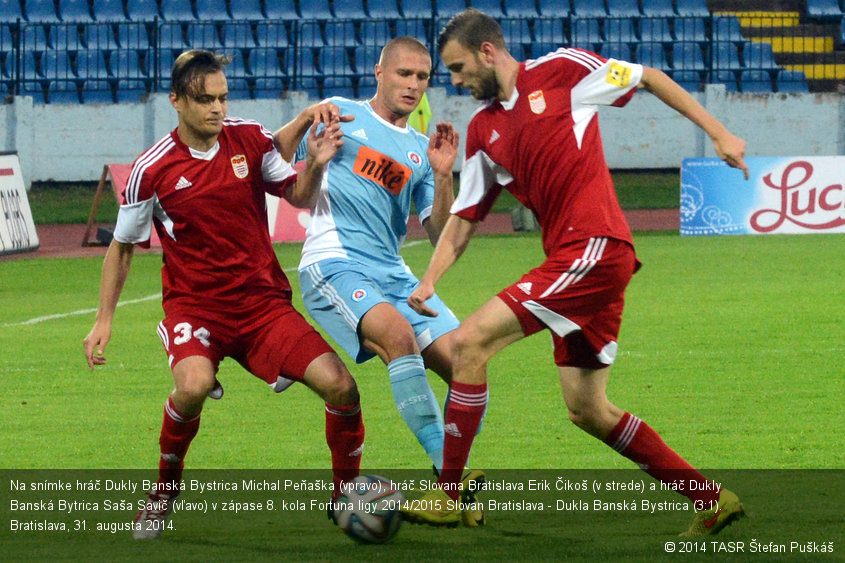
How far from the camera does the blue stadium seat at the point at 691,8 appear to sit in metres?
25.4

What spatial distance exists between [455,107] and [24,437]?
663 inches

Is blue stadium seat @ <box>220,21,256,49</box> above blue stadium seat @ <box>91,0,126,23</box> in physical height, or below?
below

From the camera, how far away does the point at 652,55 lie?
24141 millimetres

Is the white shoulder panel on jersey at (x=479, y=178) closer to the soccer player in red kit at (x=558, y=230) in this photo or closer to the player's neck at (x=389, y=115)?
the soccer player in red kit at (x=558, y=230)

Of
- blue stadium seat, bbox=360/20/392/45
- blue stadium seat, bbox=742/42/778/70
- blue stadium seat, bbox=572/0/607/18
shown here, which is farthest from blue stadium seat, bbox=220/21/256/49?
blue stadium seat, bbox=742/42/778/70

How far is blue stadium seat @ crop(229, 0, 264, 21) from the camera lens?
2503 centimetres

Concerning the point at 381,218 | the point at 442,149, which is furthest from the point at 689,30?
the point at 442,149

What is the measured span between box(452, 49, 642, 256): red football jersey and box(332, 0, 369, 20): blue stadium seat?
20677 mm

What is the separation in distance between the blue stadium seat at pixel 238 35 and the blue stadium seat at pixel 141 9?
60.0 inches

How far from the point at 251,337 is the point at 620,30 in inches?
786

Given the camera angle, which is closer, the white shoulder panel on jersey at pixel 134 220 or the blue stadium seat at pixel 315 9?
the white shoulder panel on jersey at pixel 134 220

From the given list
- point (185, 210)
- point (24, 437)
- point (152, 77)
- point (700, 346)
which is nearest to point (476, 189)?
point (185, 210)

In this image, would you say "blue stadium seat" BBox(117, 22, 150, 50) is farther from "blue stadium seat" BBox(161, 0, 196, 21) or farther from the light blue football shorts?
the light blue football shorts

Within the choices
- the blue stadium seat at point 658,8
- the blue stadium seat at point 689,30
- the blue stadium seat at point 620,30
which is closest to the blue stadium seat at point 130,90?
the blue stadium seat at point 620,30
